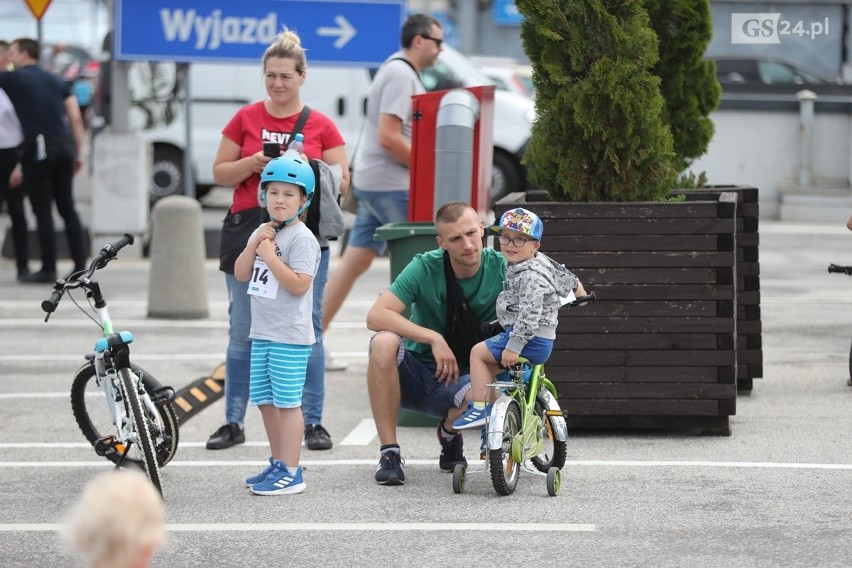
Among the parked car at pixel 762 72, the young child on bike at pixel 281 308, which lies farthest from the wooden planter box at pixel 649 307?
the parked car at pixel 762 72

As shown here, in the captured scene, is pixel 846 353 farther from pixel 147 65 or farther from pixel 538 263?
pixel 147 65

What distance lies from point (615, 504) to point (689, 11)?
3.88 m

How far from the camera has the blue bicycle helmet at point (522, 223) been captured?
646 centimetres

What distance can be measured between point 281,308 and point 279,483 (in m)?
0.72

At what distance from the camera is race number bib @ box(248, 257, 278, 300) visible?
21.3ft

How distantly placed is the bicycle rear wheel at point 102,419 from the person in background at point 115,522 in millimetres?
3825

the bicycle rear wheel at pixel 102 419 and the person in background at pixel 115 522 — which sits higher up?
the person in background at pixel 115 522

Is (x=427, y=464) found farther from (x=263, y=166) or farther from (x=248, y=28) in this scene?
(x=248, y=28)

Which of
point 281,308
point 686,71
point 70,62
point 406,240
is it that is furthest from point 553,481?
point 70,62

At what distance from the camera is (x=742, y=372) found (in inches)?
344

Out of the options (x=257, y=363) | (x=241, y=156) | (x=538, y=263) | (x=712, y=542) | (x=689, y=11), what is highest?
(x=689, y=11)

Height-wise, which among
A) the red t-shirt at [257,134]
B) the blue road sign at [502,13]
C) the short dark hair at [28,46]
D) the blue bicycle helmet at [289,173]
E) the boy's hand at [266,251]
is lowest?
the boy's hand at [266,251]

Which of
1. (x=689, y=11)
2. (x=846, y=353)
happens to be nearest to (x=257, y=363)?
(x=689, y=11)

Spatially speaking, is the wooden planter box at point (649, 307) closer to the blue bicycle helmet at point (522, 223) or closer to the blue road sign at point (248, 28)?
the blue bicycle helmet at point (522, 223)
